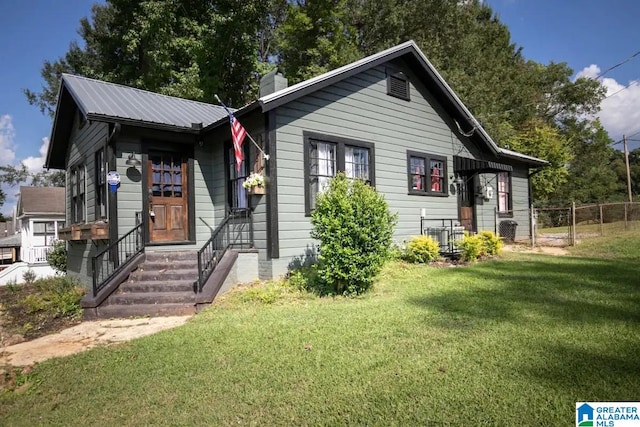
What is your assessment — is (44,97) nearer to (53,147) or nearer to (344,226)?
(53,147)

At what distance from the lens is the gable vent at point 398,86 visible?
34.1 feet

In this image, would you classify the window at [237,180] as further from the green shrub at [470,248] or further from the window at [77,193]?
the green shrub at [470,248]

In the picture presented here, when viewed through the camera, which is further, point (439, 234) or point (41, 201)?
point (41, 201)

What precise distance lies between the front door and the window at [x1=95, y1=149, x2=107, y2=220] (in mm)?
10138

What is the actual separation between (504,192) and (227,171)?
35.7 ft

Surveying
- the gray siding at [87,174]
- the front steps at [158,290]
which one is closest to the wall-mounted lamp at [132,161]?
the gray siding at [87,174]

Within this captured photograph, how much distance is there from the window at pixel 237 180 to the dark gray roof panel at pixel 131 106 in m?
1.23

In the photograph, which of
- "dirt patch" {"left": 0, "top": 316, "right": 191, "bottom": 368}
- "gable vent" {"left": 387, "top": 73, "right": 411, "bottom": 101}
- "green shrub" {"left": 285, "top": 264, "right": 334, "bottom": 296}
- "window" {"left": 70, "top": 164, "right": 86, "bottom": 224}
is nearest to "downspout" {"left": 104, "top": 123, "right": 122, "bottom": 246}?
"dirt patch" {"left": 0, "top": 316, "right": 191, "bottom": 368}

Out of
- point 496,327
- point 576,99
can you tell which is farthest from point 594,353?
point 576,99

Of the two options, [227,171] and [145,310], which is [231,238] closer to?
[227,171]

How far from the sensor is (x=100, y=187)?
8953 mm

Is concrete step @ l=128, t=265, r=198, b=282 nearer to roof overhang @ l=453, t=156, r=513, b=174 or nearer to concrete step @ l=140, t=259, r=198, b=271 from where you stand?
concrete step @ l=140, t=259, r=198, b=271

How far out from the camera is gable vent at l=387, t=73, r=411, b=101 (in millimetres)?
10394

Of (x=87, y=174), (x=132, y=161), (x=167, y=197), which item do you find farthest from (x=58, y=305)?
(x=87, y=174)
